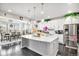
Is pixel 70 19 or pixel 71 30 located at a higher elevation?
pixel 70 19

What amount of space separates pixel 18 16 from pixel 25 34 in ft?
1.65

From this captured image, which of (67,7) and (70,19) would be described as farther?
(70,19)

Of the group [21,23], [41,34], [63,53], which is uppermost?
[21,23]

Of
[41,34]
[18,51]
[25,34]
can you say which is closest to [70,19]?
[41,34]

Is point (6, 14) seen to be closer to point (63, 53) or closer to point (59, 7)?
point (59, 7)

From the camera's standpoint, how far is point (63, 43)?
2.26 m

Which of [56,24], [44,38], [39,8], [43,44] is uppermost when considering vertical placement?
[39,8]

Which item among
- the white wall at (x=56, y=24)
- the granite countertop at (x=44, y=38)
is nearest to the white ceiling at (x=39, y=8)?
the white wall at (x=56, y=24)

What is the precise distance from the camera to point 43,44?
222cm

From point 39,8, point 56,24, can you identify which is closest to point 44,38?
point 56,24

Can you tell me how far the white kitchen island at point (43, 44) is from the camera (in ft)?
7.18

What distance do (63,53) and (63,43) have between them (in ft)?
0.84

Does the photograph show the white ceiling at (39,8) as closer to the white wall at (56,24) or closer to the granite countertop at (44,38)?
the white wall at (56,24)

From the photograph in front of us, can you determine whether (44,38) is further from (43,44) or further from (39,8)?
(39,8)
